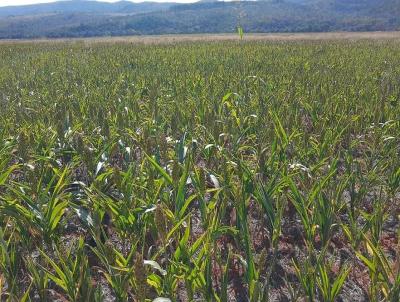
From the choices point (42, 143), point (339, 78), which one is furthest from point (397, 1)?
point (42, 143)

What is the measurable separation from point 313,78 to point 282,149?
4.72m

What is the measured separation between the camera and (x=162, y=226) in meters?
1.80

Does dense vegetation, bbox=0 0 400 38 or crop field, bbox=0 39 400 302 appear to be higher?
dense vegetation, bbox=0 0 400 38

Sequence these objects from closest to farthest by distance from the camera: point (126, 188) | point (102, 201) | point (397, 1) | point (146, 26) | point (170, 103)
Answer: point (102, 201)
point (126, 188)
point (170, 103)
point (397, 1)
point (146, 26)

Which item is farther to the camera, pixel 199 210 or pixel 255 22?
pixel 255 22

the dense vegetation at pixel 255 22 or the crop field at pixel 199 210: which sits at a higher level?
the dense vegetation at pixel 255 22

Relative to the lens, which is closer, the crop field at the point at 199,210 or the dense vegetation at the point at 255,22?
the crop field at the point at 199,210

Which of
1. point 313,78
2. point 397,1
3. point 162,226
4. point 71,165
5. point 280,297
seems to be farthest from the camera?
point 397,1

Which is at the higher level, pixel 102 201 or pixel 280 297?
pixel 102 201

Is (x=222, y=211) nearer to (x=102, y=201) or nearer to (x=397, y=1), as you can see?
(x=102, y=201)

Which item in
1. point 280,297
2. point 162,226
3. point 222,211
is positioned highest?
point 162,226

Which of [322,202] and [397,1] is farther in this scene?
[397,1]

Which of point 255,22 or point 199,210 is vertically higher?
point 255,22

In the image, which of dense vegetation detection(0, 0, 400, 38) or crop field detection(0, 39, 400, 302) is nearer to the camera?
crop field detection(0, 39, 400, 302)
